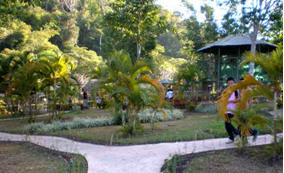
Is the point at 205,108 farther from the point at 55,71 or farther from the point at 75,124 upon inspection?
the point at 55,71

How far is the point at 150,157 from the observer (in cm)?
528

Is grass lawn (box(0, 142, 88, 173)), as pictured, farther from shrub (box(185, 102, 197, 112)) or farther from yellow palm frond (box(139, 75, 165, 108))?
shrub (box(185, 102, 197, 112))

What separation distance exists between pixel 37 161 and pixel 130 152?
6.09ft

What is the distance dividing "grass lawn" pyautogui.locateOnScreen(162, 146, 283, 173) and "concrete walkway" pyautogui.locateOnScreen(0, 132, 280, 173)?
314mm

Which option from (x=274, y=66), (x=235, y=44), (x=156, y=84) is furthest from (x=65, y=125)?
(x=235, y=44)

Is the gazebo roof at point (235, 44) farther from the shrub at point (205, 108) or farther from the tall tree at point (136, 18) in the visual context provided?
the shrub at point (205, 108)

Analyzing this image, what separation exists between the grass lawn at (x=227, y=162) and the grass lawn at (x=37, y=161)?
65.5 inches

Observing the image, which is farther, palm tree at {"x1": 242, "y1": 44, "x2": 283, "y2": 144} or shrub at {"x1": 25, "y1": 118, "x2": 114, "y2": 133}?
shrub at {"x1": 25, "y1": 118, "x2": 114, "y2": 133}

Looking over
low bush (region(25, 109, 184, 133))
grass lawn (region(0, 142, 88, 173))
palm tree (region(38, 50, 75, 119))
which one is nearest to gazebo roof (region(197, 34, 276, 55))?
low bush (region(25, 109, 184, 133))

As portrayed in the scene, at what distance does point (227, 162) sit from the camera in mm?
4688

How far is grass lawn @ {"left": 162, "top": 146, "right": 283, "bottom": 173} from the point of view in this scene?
4324mm

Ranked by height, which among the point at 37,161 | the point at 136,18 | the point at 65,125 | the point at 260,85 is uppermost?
the point at 136,18

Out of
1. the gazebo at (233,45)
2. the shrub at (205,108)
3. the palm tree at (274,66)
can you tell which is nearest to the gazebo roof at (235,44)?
the gazebo at (233,45)

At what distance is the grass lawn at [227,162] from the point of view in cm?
432
